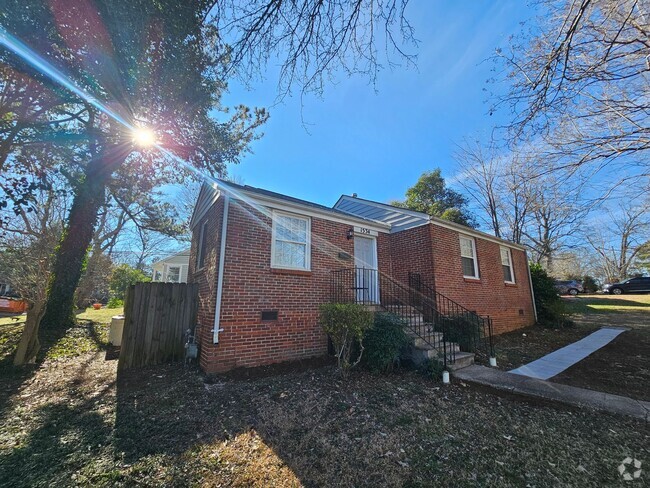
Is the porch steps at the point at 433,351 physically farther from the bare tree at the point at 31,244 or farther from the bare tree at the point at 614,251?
the bare tree at the point at 614,251

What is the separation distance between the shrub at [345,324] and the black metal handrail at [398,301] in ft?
3.90

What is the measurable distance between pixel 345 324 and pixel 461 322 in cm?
371

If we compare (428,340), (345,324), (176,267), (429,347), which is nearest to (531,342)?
(428,340)

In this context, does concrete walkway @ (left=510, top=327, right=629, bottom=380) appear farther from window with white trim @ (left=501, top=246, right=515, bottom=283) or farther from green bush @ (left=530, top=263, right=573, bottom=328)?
window with white trim @ (left=501, top=246, right=515, bottom=283)

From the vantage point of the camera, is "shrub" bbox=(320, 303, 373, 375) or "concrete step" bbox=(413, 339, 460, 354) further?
"concrete step" bbox=(413, 339, 460, 354)

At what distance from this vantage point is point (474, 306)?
30.8 feet

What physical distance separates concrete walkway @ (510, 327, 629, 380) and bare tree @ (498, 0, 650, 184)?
4.01m

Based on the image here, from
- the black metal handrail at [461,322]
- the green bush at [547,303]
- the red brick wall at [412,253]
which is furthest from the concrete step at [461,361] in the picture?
the green bush at [547,303]

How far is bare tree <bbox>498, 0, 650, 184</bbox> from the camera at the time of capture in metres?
3.88

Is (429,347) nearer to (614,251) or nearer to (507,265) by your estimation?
(507,265)

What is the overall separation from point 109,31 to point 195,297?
5504 millimetres

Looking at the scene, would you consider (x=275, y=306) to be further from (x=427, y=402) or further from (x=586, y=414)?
(x=586, y=414)

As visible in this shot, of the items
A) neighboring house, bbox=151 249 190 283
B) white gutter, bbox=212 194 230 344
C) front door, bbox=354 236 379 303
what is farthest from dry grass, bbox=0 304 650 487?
neighboring house, bbox=151 249 190 283

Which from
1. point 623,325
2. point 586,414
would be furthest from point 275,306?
point 623,325
